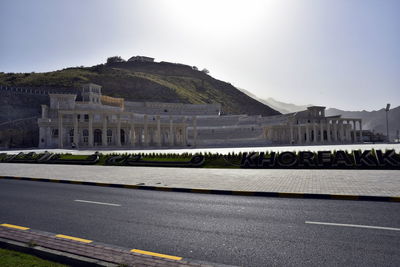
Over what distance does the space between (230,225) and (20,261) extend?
5002mm

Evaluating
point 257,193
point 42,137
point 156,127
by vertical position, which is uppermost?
point 156,127

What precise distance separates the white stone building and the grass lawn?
61540 millimetres

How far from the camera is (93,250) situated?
620cm

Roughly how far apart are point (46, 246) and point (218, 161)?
1957 centimetres

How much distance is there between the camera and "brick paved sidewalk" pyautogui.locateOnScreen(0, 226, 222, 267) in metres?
5.57

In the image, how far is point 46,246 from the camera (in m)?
6.42

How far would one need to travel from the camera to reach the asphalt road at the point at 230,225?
6223mm

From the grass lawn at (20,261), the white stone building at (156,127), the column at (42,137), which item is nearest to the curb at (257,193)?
the grass lawn at (20,261)

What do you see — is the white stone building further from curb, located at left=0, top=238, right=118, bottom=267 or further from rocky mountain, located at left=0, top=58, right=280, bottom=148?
curb, located at left=0, top=238, right=118, bottom=267

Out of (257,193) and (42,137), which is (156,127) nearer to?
(42,137)

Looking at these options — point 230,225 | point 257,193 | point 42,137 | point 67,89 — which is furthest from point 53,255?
point 67,89

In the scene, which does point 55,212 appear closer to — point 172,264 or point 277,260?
point 172,264

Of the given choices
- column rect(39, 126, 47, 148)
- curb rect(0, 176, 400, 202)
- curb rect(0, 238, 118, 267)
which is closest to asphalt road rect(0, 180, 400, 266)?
curb rect(0, 176, 400, 202)

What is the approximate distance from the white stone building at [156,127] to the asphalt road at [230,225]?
56590 mm
